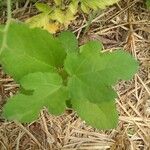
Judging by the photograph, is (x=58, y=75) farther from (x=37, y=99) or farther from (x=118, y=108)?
(x=118, y=108)

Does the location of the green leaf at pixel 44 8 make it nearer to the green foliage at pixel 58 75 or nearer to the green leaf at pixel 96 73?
the green foliage at pixel 58 75

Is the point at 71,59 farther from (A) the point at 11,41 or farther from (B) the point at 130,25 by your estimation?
(B) the point at 130,25

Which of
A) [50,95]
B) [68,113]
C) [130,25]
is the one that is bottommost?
[68,113]

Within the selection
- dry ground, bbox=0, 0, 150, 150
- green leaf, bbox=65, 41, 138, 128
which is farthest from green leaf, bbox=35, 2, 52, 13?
green leaf, bbox=65, 41, 138, 128

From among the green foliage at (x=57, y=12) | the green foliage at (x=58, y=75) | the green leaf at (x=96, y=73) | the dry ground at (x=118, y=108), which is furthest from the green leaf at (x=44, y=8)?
the green leaf at (x=96, y=73)

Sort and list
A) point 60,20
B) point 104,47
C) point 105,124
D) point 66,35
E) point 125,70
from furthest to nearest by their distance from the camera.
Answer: point 104,47 → point 60,20 → point 66,35 → point 105,124 → point 125,70

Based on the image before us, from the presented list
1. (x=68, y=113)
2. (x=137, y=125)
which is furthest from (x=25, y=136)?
(x=137, y=125)

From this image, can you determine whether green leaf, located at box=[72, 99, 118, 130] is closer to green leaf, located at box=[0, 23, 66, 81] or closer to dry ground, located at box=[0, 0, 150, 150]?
green leaf, located at box=[0, 23, 66, 81]
